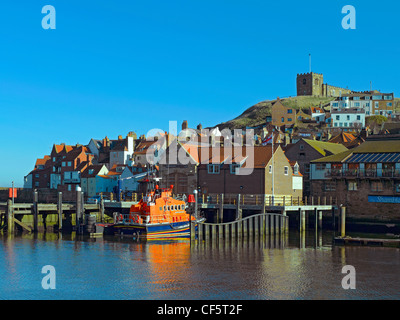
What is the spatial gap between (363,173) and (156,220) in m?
27.7

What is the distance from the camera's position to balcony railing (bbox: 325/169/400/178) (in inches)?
2478

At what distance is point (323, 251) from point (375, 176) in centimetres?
2152

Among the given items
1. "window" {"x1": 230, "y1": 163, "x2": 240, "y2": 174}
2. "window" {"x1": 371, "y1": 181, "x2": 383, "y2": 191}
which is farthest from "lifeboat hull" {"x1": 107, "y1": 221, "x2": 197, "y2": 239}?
"window" {"x1": 371, "y1": 181, "x2": 383, "y2": 191}

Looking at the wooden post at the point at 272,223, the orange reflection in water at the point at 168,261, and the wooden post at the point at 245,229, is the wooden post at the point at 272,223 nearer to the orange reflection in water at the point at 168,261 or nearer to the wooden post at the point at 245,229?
the wooden post at the point at 245,229

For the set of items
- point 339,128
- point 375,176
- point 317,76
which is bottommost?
point 375,176

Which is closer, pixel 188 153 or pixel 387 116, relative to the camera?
pixel 188 153

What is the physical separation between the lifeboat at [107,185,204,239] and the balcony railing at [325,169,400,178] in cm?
2302

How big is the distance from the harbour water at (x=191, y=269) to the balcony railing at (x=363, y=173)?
56.7ft

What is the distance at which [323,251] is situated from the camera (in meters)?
45.8

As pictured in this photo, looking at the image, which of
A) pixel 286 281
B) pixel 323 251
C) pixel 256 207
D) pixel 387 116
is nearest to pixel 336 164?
pixel 256 207

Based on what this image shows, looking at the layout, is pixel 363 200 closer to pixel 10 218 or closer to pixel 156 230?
pixel 156 230

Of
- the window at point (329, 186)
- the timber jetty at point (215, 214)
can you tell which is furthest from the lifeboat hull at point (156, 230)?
the window at point (329, 186)

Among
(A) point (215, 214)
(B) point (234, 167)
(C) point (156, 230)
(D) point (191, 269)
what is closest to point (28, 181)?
(B) point (234, 167)
